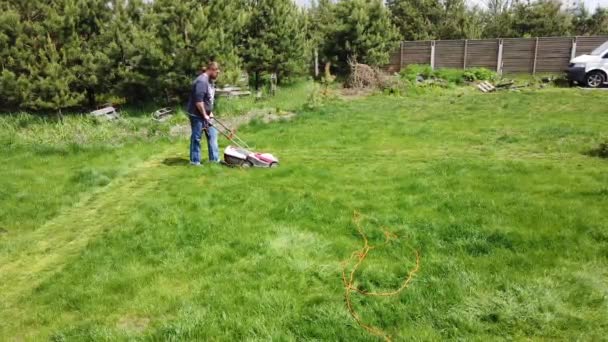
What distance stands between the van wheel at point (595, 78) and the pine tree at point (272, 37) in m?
10.5

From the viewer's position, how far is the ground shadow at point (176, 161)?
825 cm

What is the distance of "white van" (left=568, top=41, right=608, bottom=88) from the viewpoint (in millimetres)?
15539

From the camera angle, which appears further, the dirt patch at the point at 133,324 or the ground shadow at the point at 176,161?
the ground shadow at the point at 176,161

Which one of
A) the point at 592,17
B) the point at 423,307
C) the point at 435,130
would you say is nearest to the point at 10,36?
the point at 435,130

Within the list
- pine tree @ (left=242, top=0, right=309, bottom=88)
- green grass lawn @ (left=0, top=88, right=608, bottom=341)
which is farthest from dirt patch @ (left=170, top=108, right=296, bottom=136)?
pine tree @ (left=242, top=0, right=309, bottom=88)

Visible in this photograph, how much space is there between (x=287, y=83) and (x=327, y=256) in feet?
46.6

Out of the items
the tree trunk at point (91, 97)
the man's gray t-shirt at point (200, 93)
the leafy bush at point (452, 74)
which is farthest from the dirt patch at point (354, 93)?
the man's gray t-shirt at point (200, 93)

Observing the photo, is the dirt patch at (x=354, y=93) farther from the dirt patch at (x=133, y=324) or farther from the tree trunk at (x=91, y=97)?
the dirt patch at (x=133, y=324)

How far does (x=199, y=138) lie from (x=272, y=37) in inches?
359

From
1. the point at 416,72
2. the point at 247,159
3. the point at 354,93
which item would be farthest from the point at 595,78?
the point at 247,159

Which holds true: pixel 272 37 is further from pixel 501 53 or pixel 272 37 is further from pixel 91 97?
pixel 501 53

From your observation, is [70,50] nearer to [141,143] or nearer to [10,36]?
[10,36]

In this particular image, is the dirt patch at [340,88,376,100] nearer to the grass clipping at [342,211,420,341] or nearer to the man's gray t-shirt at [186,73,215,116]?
the man's gray t-shirt at [186,73,215,116]

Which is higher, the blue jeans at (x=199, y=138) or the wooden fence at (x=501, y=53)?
the wooden fence at (x=501, y=53)
